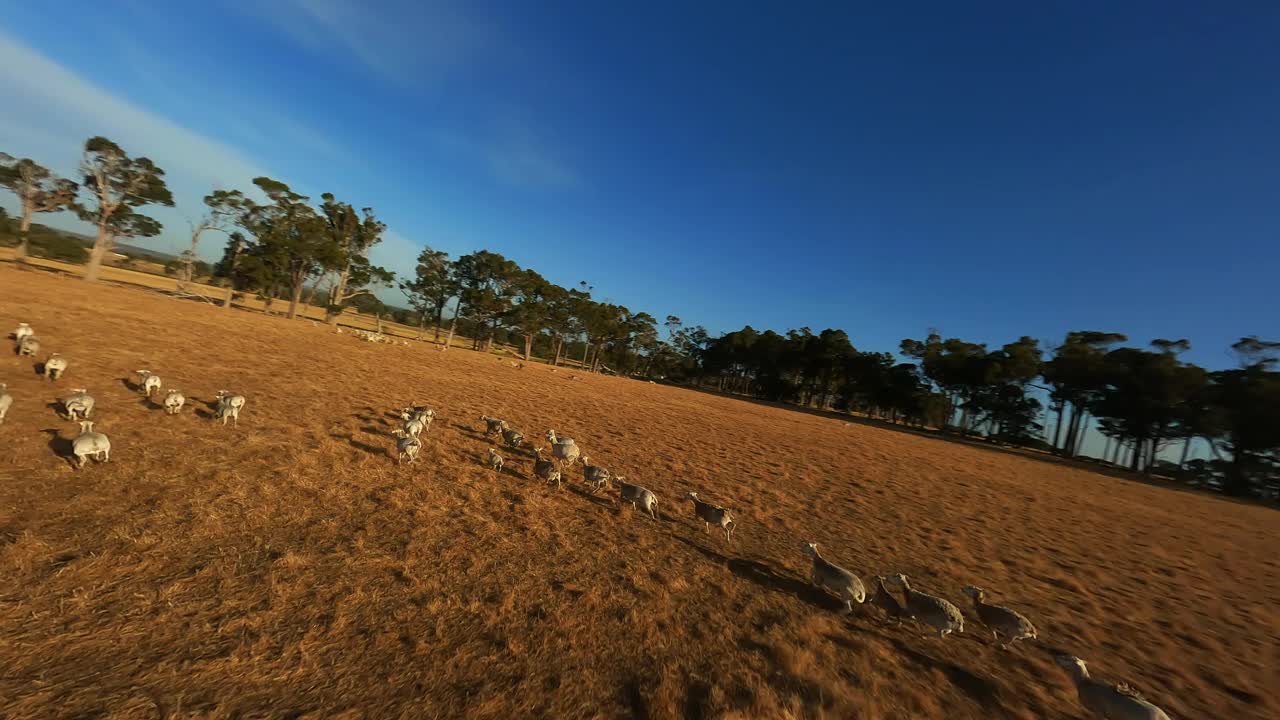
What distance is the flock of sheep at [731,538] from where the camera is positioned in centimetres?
461

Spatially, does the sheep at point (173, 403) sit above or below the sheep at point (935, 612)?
below

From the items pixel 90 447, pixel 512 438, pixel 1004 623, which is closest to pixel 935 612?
pixel 1004 623

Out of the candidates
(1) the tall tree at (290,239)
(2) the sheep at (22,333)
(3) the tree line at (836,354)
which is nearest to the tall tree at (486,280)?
(3) the tree line at (836,354)

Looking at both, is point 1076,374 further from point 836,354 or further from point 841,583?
point 841,583

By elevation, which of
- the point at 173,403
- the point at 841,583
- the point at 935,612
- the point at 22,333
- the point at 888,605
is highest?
the point at 935,612

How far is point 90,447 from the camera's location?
680cm

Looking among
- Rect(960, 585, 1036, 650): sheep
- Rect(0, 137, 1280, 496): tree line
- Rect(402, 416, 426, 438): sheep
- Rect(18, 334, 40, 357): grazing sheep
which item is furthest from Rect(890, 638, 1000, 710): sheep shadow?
Rect(0, 137, 1280, 496): tree line

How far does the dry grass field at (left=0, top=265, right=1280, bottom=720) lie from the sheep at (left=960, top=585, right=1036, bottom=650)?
0.93 feet

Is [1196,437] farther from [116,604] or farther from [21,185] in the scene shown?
[21,185]

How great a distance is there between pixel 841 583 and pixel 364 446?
35.8ft

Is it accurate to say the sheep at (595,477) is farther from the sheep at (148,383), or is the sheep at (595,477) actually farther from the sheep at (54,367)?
the sheep at (54,367)

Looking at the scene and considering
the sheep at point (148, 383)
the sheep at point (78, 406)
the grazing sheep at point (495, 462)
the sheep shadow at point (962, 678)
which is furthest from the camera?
the sheep at point (148, 383)

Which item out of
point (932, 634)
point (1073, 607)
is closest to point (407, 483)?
point (932, 634)

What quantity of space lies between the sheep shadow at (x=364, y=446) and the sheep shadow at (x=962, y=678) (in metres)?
10.7
